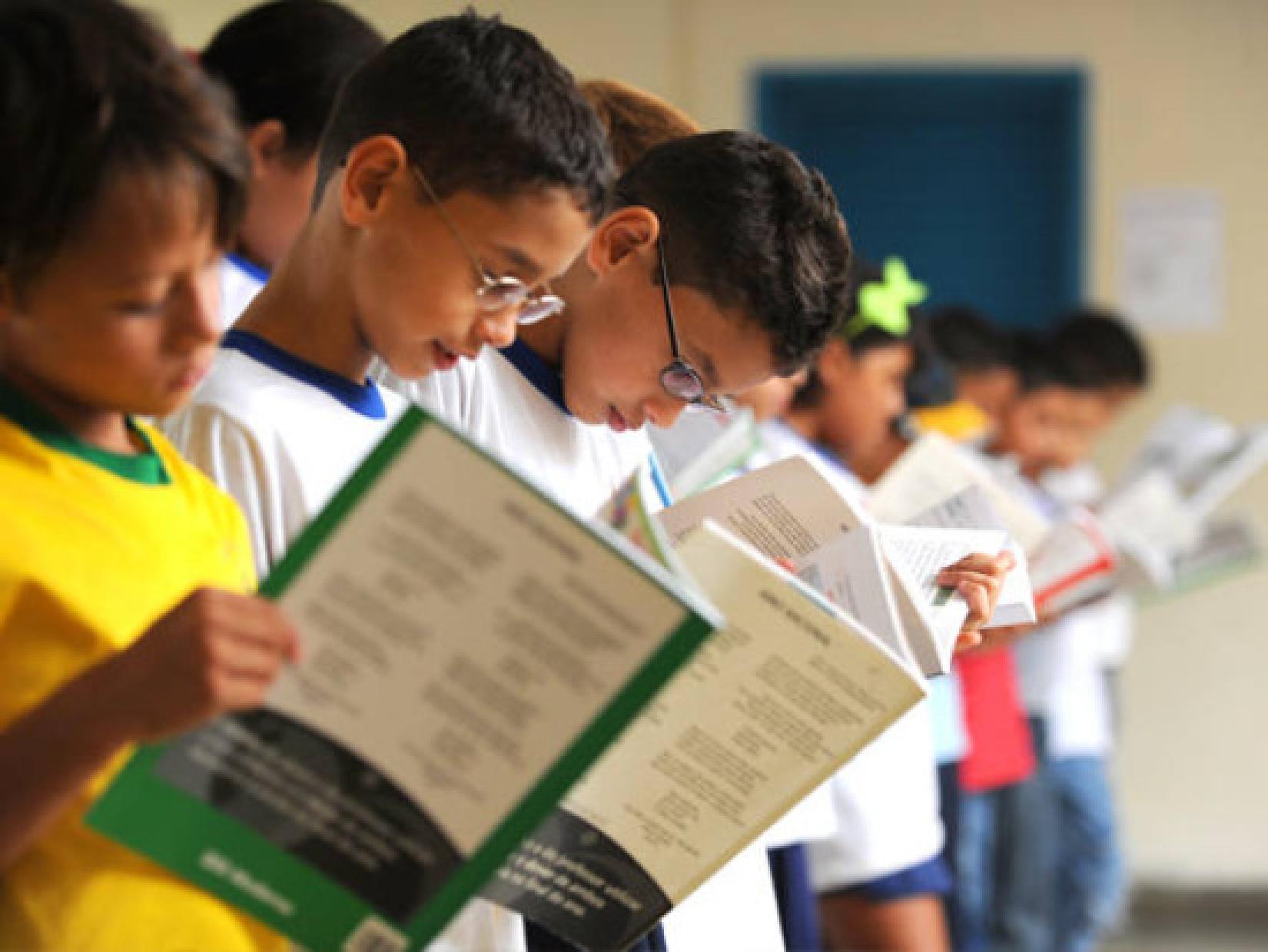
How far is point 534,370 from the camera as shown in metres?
1.90

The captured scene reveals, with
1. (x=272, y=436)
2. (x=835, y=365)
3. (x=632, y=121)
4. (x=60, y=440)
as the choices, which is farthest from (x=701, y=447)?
(x=60, y=440)

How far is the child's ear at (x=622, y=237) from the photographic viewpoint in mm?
1907

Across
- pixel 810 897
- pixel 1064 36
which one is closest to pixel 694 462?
pixel 810 897

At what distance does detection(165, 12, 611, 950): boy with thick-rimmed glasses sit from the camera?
146 cm

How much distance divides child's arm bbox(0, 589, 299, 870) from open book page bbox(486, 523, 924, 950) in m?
0.37

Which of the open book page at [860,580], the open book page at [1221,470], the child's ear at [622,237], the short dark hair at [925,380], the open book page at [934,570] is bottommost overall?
the open book page at [1221,470]

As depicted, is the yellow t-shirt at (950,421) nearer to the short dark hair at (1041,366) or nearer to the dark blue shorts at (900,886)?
the dark blue shorts at (900,886)

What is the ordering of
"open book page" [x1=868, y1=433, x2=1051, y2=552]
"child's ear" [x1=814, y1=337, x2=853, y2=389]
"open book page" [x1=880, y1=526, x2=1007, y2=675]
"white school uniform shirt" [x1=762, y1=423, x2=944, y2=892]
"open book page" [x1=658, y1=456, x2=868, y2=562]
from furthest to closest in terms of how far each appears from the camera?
"child's ear" [x1=814, y1=337, x2=853, y2=389]
"white school uniform shirt" [x1=762, y1=423, x2=944, y2=892]
"open book page" [x1=868, y1=433, x2=1051, y2=552]
"open book page" [x1=658, y1=456, x2=868, y2=562]
"open book page" [x1=880, y1=526, x2=1007, y2=675]

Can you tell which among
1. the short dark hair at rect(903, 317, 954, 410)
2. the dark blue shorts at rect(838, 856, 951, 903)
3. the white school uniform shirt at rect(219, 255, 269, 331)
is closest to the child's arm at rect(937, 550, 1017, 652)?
the white school uniform shirt at rect(219, 255, 269, 331)

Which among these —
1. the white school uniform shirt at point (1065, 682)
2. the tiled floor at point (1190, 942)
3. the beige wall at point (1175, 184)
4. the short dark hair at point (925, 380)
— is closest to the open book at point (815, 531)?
the short dark hair at point (925, 380)

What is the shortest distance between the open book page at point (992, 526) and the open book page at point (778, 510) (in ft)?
0.67

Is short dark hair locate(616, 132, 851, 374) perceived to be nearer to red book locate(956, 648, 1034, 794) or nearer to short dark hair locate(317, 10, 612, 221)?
short dark hair locate(317, 10, 612, 221)

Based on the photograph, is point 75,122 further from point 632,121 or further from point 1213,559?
point 1213,559

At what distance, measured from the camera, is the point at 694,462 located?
7.97ft
